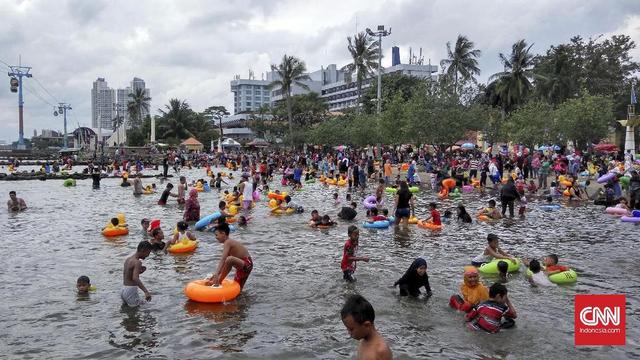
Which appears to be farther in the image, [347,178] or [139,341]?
[347,178]

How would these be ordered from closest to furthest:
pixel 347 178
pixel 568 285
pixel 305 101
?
pixel 568 285
pixel 347 178
pixel 305 101

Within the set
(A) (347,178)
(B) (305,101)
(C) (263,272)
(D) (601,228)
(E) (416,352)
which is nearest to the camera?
(E) (416,352)

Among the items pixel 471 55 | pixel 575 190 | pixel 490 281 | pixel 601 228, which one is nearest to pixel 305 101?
pixel 471 55

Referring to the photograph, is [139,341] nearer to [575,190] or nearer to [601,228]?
[601,228]

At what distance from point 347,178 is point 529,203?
13.0 m

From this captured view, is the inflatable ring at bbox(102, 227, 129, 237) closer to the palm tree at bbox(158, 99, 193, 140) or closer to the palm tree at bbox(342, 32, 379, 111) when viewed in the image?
the palm tree at bbox(342, 32, 379, 111)

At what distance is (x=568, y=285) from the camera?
33.0 feet

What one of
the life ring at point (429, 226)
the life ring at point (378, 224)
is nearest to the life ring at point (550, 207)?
the life ring at point (429, 226)

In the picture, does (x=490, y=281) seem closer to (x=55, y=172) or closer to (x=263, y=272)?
(x=263, y=272)

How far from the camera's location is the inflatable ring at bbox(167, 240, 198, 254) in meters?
13.2

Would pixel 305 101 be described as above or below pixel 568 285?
above

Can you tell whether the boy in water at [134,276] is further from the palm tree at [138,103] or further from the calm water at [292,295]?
the palm tree at [138,103]

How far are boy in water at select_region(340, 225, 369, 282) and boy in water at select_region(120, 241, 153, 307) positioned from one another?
3.60 meters

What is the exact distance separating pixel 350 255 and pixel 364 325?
629 cm
